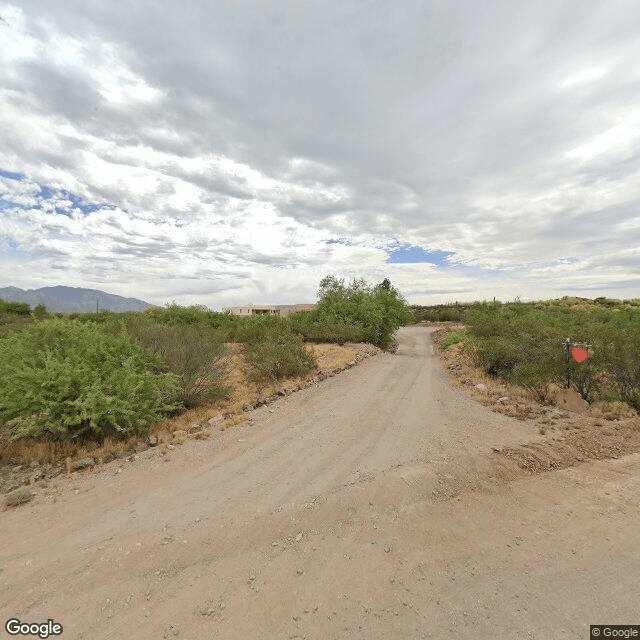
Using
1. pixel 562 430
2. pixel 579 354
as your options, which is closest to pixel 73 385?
pixel 562 430

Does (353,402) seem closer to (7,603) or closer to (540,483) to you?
(540,483)

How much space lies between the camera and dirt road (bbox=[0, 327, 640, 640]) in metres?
3.05

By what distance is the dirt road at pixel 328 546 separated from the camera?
10.0 feet

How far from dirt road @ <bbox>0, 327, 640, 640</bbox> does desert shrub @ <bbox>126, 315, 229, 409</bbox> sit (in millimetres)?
2707

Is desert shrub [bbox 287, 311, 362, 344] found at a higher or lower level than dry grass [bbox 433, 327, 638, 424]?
higher

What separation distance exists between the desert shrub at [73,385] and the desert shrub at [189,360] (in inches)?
34.2

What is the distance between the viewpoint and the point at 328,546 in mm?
3971

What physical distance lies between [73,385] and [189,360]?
10.1 ft

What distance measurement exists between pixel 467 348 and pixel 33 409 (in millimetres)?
15884

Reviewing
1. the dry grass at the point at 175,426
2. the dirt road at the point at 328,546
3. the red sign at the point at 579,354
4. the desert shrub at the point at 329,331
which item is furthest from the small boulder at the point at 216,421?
the desert shrub at the point at 329,331

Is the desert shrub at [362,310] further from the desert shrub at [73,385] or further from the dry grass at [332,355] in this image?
the desert shrub at [73,385]

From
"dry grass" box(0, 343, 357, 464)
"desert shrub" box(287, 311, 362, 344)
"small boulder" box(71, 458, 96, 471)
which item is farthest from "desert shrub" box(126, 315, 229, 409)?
"desert shrub" box(287, 311, 362, 344)

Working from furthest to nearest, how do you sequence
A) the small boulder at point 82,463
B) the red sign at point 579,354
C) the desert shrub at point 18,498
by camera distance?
the red sign at point 579,354 → the small boulder at point 82,463 → the desert shrub at point 18,498

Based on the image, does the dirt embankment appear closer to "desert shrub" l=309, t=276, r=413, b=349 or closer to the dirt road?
the dirt road
